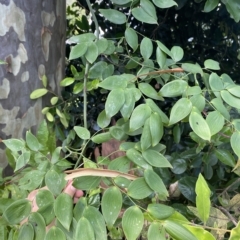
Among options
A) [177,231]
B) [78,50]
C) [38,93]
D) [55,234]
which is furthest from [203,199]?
[38,93]

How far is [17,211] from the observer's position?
31 centimetres

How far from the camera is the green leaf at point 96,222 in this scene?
0.29 m

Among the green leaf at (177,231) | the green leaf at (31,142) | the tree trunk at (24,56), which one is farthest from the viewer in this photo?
the tree trunk at (24,56)

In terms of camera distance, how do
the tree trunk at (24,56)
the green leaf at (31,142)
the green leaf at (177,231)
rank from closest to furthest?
the green leaf at (177,231) → the green leaf at (31,142) → the tree trunk at (24,56)

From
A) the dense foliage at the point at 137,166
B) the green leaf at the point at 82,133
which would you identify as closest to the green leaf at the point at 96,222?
the dense foliage at the point at 137,166

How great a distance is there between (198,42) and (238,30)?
12 cm

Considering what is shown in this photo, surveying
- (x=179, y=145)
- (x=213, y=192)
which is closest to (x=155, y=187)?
(x=213, y=192)

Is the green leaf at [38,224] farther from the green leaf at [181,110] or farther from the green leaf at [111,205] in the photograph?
the green leaf at [181,110]

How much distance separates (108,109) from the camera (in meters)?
0.35

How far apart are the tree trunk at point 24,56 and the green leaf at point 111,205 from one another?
296mm

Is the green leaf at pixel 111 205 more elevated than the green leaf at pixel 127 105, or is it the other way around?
the green leaf at pixel 127 105

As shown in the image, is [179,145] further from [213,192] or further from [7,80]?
[7,80]

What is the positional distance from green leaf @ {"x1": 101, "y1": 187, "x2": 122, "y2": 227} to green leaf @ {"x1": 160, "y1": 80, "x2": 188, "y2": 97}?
0.42 ft

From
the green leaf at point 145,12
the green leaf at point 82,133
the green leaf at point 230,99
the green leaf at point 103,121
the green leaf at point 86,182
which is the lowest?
the green leaf at point 103,121
